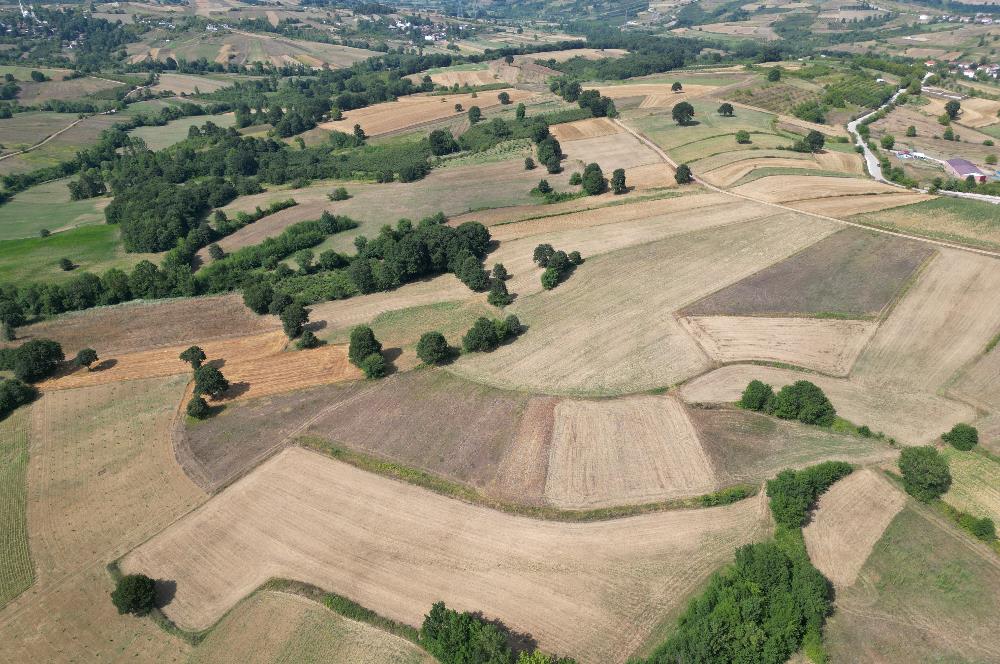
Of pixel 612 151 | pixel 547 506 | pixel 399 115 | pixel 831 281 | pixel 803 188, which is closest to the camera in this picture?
pixel 547 506

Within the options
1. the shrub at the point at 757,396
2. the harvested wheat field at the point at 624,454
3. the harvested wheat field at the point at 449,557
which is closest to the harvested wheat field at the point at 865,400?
the shrub at the point at 757,396

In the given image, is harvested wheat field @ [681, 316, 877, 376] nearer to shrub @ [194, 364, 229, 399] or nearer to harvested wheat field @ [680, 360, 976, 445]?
harvested wheat field @ [680, 360, 976, 445]

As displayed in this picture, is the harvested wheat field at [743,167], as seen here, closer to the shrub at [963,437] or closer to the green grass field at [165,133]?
the shrub at [963,437]

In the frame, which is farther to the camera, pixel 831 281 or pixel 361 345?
pixel 831 281

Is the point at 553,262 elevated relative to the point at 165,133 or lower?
lower

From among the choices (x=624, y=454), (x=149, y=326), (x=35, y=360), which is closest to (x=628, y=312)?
(x=624, y=454)

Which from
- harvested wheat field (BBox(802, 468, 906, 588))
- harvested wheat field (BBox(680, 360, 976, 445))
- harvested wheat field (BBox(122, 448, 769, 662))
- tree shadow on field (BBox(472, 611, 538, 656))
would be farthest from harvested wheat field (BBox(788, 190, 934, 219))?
tree shadow on field (BBox(472, 611, 538, 656))

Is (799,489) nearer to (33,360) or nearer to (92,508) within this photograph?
(92,508)
